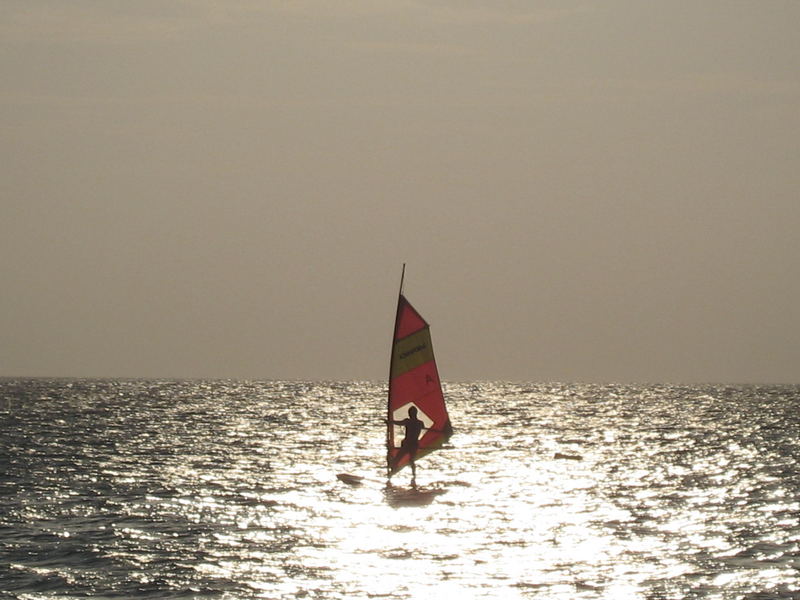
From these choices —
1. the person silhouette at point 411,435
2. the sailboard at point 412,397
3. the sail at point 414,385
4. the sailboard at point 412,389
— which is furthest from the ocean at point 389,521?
the sail at point 414,385

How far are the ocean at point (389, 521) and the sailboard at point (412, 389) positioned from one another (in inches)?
64.3

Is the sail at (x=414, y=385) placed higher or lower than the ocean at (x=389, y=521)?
higher

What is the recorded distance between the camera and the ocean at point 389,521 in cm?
2184

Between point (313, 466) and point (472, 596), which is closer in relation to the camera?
point (472, 596)

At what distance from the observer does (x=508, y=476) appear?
41500mm

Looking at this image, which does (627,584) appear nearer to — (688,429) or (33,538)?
(33,538)

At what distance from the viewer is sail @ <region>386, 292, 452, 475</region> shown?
1367 inches

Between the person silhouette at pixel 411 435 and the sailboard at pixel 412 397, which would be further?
the sailboard at pixel 412 397

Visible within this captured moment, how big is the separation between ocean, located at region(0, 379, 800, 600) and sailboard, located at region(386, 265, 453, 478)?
5.36 feet

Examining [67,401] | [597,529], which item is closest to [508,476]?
[597,529]

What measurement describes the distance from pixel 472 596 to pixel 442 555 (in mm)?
3925

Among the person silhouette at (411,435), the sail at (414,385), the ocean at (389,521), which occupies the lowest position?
the ocean at (389,521)

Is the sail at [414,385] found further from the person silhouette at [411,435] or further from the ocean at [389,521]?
the ocean at [389,521]

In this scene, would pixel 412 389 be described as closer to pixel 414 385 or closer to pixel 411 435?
pixel 414 385
